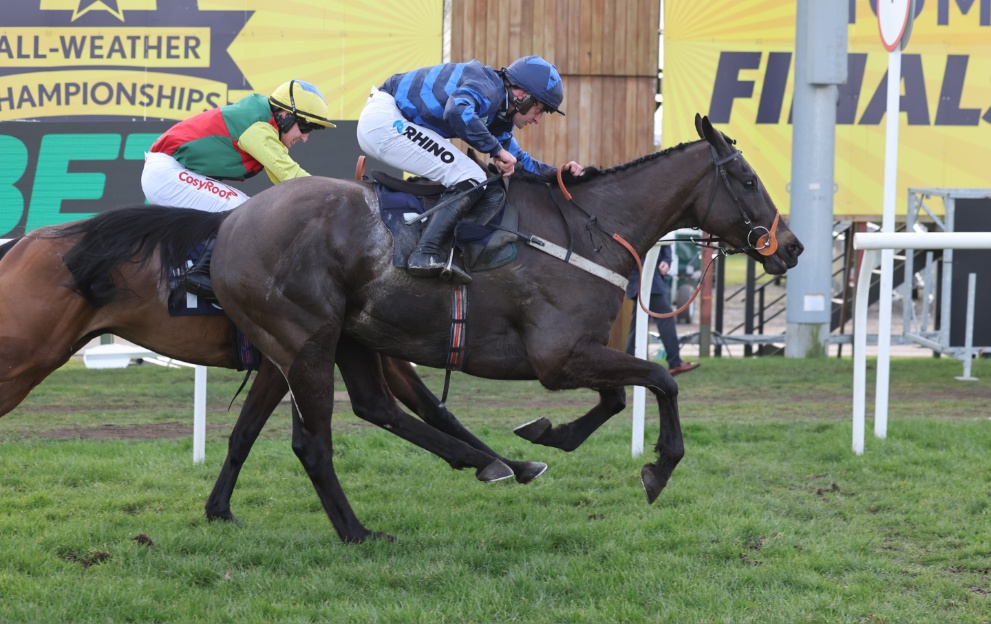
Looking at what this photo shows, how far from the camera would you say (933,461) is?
250 inches

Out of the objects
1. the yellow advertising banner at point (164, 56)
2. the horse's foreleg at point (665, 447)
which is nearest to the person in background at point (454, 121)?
the horse's foreleg at point (665, 447)

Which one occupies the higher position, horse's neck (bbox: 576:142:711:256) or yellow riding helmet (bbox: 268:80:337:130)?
yellow riding helmet (bbox: 268:80:337:130)

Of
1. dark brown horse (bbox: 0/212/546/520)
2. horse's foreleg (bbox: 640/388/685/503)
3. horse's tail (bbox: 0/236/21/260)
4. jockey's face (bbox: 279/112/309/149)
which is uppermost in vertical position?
jockey's face (bbox: 279/112/309/149)

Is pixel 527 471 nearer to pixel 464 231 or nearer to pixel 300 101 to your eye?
pixel 464 231

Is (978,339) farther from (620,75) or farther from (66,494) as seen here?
(66,494)

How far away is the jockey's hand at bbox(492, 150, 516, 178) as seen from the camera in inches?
196

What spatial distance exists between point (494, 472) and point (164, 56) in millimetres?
8192

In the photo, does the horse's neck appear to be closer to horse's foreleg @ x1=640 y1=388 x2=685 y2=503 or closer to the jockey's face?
horse's foreleg @ x1=640 y1=388 x2=685 y2=503

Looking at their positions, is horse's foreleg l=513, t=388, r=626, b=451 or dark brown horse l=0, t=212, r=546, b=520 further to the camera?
horse's foreleg l=513, t=388, r=626, b=451

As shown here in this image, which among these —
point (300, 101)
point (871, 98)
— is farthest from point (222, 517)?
point (871, 98)

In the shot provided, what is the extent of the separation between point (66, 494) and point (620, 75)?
8080mm

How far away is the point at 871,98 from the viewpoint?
496 inches

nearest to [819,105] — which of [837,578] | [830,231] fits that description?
[830,231]

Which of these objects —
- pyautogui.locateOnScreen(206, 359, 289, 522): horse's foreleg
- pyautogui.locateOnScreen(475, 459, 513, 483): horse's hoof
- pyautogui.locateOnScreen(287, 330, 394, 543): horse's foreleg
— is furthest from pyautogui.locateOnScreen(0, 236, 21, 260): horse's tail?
pyautogui.locateOnScreen(475, 459, 513, 483): horse's hoof
